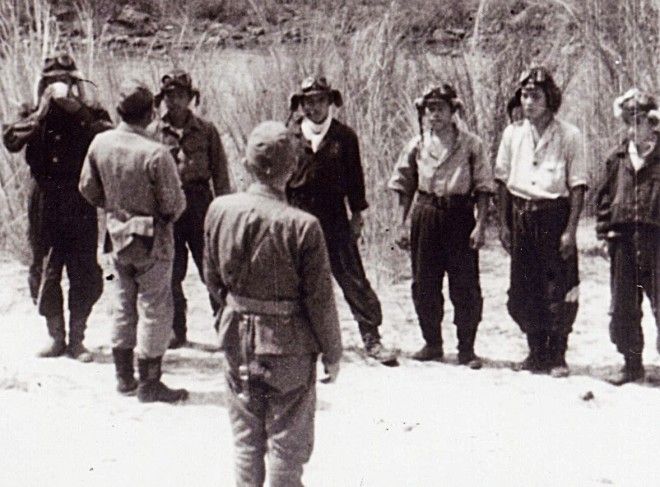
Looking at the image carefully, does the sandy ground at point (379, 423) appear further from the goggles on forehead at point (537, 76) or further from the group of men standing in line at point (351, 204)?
the goggles on forehead at point (537, 76)

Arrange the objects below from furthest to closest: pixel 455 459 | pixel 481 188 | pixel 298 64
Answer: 1. pixel 298 64
2. pixel 481 188
3. pixel 455 459

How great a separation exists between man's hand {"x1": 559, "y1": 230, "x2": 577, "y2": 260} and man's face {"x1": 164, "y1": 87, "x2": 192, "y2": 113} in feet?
7.48

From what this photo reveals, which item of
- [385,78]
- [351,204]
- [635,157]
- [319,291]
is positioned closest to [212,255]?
[319,291]

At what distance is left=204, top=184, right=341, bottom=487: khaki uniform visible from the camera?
363cm

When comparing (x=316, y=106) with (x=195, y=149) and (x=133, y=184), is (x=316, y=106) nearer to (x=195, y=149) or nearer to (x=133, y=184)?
(x=195, y=149)

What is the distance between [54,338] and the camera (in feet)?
20.4

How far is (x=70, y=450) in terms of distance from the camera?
188 inches

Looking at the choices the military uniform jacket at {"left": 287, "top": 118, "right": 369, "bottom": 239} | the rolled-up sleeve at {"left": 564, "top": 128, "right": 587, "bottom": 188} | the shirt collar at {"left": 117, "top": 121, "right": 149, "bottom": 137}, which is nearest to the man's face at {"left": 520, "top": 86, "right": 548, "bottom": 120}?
the rolled-up sleeve at {"left": 564, "top": 128, "right": 587, "bottom": 188}

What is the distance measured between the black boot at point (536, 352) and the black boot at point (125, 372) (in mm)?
2153

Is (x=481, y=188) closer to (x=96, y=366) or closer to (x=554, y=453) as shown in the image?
(x=554, y=453)

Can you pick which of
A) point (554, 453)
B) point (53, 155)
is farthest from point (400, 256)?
point (554, 453)

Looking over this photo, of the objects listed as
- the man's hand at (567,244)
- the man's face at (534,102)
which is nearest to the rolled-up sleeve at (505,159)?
the man's face at (534,102)

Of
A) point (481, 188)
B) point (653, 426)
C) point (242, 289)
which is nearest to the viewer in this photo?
point (242, 289)

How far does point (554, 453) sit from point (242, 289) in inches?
69.7
